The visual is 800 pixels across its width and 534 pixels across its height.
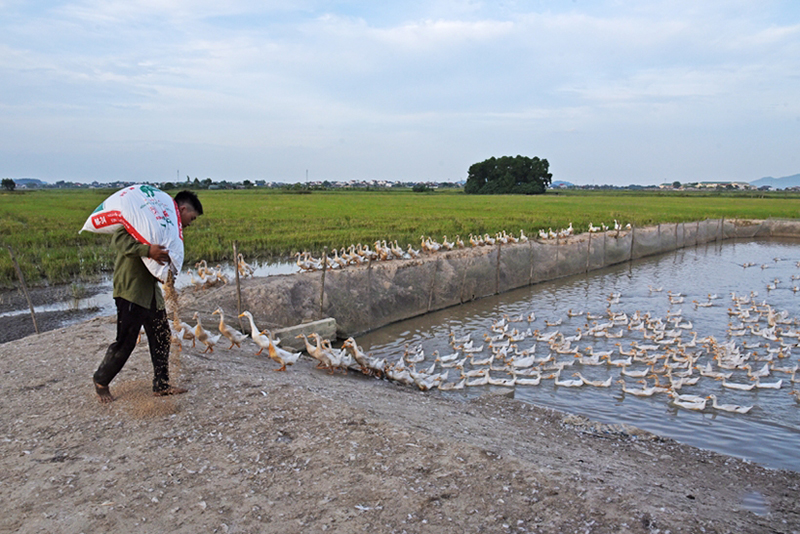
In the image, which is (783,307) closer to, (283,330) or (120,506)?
(283,330)

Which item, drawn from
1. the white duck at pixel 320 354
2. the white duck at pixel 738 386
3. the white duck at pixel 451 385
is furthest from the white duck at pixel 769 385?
the white duck at pixel 320 354

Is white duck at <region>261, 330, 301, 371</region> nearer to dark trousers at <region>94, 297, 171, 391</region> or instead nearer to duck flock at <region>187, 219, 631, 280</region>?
dark trousers at <region>94, 297, 171, 391</region>

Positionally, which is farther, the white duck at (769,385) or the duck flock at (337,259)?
Result: the duck flock at (337,259)

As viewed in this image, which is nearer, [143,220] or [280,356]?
Result: [143,220]

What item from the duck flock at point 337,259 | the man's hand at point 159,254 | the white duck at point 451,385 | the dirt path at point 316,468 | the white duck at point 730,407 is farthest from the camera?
the duck flock at point 337,259

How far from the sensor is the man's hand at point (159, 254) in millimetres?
4551

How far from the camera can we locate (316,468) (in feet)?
14.1

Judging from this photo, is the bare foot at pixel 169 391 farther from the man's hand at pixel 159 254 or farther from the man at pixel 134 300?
the man's hand at pixel 159 254

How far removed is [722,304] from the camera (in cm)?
1538

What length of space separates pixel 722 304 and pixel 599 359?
24.2 ft

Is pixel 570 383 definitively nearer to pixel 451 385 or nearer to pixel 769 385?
pixel 451 385

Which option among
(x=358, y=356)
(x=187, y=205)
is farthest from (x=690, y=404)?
(x=187, y=205)

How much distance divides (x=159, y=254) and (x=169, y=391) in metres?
1.57

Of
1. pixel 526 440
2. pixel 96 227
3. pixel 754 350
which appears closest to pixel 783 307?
pixel 754 350
